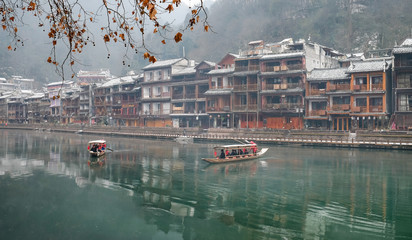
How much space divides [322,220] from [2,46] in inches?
8079

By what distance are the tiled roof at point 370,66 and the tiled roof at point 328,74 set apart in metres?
1.99

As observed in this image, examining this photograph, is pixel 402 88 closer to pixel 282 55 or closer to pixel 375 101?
pixel 375 101

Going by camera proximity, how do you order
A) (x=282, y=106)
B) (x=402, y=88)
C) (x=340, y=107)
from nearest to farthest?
(x=402, y=88), (x=340, y=107), (x=282, y=106)

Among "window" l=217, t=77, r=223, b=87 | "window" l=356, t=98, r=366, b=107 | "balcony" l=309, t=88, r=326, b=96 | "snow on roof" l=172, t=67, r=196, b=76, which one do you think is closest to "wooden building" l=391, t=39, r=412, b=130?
"window" l=356, t=98, r=366, b=107

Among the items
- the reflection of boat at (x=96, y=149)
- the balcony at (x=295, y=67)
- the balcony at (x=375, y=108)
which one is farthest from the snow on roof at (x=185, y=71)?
the balcony at (x=375, y=108)

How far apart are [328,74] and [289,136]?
1303 cm

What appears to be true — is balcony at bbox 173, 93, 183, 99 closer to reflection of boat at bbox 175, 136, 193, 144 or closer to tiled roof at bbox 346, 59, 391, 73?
reflection of boat at bbox 175, 136, 193, 144

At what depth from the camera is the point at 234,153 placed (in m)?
39.0

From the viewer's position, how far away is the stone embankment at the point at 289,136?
44875mm

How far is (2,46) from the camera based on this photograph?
184 meters

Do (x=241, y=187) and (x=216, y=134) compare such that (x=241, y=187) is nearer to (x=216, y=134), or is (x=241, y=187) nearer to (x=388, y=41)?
(x=216, y=134)

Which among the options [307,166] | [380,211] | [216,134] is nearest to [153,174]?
[307,166]

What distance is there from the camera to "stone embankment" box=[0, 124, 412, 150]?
1767 inches

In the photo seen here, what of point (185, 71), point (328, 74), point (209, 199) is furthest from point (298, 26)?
point (209, 199)
